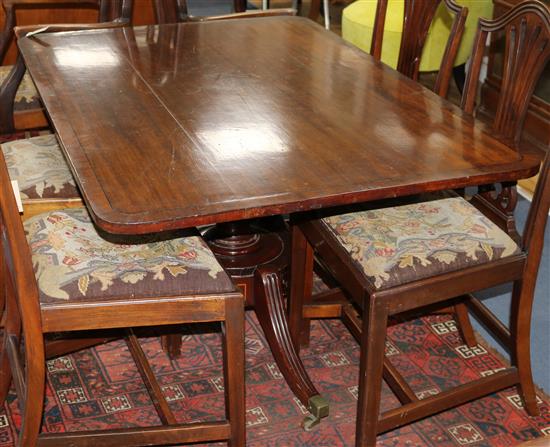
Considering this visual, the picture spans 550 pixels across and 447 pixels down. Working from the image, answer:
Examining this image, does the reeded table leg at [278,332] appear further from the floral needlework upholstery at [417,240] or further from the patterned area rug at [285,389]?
the floral needlework upholstery at [417,240]

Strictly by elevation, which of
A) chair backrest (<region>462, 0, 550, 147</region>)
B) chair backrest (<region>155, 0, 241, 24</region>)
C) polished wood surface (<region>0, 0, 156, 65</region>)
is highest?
chair backrest (<region>462, 0, 550, 147</region>)

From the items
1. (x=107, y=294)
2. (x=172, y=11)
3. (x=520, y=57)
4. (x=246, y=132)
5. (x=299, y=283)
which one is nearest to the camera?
(x=107, y=294)

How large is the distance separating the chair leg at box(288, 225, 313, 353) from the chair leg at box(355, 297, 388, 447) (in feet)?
1.32

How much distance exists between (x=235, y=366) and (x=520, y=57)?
97cm

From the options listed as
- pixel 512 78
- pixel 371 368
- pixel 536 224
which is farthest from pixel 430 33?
pixel 371 368

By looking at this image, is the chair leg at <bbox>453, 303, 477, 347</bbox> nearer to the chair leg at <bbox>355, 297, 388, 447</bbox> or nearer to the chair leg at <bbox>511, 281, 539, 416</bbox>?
the chair leg at <bbox>511, 281, 539, 416</bbox>

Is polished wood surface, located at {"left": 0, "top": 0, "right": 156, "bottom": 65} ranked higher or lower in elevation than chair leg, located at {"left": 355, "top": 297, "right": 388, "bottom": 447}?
higher

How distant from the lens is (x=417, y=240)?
1.82m

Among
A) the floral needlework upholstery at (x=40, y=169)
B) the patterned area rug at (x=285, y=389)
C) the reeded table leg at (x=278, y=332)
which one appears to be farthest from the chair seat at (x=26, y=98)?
the reeded table leg at (x=278, y=332)

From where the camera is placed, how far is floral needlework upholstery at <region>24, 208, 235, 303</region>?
5.33 feet

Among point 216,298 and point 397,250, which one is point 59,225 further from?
point 397,250

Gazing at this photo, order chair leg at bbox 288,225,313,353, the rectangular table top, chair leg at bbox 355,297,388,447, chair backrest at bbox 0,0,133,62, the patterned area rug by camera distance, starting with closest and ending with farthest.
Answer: the rectangular table top → chair leg at bbox 355,297,388,447 → the patterned area rug → chair leg at bbox 288,225,313,353 → chair backrest at bbox 0,0,133,62

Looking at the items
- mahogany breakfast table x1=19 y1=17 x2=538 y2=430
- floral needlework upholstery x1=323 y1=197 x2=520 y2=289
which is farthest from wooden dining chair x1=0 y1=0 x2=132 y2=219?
floral needlework upholstery x1=323 y1=197 x2=520 y2=289

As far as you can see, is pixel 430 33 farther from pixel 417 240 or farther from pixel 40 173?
pixel 40 173
